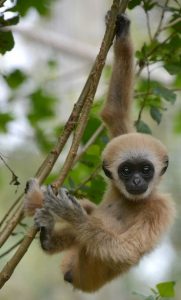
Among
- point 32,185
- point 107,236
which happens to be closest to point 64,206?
point 32,185

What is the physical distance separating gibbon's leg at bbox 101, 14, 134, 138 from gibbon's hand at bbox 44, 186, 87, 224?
138 cm

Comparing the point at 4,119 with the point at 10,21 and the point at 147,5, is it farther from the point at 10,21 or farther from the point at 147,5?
the point at 147,5

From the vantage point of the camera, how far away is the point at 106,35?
5.22 m

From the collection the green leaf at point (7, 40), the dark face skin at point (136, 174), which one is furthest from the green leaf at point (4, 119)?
the green leaf at point (7, 40)

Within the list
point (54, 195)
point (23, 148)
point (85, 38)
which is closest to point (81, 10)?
point (85, 38)

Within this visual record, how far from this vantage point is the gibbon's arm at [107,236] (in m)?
5.65

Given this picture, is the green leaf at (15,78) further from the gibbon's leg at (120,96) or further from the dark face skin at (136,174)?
the dark face skin at (136,174)

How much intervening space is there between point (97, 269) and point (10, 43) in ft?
7.48

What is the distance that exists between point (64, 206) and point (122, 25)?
6.09ft

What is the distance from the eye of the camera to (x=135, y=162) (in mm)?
6324

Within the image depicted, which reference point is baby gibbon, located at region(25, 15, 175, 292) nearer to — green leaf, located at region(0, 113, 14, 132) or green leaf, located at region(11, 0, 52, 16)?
green leaf, located at region(11, 0, 52, 16)

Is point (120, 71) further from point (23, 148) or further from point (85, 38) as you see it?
point (85, 38)

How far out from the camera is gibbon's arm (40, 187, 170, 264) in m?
5.65

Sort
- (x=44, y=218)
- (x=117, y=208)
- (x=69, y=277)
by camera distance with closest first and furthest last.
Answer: (x=44, y=218) < (x=69, y=277) < (x=117, y=208)
